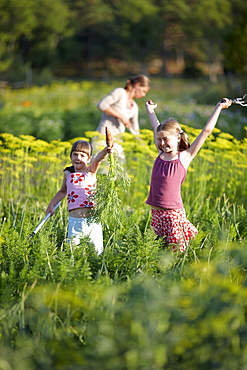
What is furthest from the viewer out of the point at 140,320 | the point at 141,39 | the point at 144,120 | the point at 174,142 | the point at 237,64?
the point at 141,39

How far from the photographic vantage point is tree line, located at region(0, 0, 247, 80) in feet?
85.9

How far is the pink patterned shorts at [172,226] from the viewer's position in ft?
9.88

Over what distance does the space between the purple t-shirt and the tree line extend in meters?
19.2

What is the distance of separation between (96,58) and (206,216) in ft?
137

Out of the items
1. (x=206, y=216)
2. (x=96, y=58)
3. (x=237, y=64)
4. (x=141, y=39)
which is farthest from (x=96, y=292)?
(x=96, y=58)

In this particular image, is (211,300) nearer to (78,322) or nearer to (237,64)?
(78,322)

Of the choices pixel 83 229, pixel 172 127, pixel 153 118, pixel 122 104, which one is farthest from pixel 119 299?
pixel 122 104

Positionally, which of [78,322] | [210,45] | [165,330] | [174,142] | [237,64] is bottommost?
[78,322]

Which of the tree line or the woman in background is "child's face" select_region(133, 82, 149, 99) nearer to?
the woman in background

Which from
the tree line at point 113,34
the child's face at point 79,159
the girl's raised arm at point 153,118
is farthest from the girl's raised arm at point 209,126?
the tree line at point 113,34

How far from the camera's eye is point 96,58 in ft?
143

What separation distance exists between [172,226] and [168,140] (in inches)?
21.4

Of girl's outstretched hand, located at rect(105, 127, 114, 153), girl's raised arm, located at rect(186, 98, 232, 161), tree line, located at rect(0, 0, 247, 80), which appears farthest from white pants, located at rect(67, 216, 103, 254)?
tree line, located at rect(0, 0, 247, 80)

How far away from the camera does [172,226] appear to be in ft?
9.88
